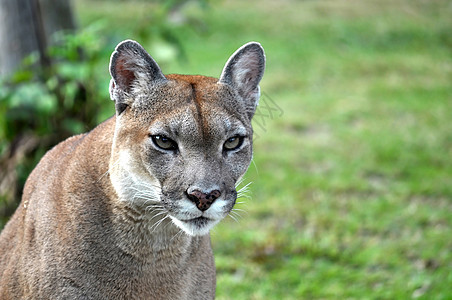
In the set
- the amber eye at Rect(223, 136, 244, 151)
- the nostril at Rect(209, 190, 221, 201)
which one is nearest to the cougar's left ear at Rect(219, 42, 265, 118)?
the amber eye at Rect(223, 136, 244, 151)

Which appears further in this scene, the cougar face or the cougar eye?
the cougar eye

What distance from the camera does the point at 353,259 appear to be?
545 centimetres

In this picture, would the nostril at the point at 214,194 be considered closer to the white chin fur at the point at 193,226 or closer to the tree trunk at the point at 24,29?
the white chin fur at the point at 193,226

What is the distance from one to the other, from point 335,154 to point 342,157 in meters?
0.12

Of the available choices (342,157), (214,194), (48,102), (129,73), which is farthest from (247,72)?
(342,157)

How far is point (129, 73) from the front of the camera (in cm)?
326

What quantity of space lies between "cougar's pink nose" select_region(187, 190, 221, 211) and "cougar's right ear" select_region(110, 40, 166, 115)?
2.12 ft

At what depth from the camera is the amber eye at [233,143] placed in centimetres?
316

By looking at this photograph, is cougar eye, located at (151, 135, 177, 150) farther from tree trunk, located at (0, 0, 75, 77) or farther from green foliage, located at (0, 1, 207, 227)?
tree trunk, located at (0, 0, 75, 77)

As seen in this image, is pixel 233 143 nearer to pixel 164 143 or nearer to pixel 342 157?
pixel 164 143

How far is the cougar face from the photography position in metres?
2.96

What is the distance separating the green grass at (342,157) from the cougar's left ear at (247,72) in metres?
0.99

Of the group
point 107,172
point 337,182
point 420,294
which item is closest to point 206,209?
point 107,172

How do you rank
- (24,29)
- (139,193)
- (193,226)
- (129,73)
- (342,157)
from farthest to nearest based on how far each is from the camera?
(342,157), (24,29), (129,73), (139,193), (193,226)
